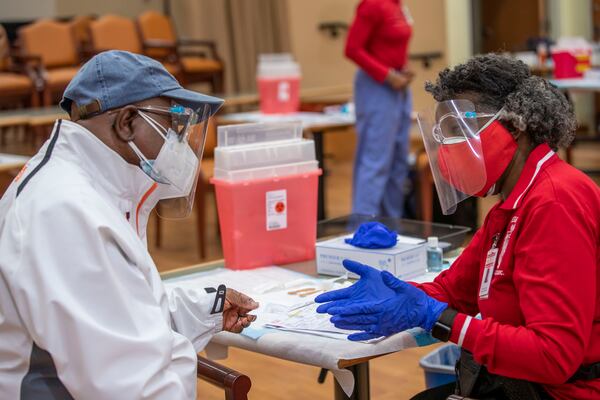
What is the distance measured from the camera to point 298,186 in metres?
2.50

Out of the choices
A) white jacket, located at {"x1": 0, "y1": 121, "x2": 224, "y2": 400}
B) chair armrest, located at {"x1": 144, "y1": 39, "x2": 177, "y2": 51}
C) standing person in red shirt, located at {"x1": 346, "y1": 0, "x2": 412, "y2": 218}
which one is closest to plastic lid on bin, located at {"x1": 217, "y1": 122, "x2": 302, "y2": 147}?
white jacket, located at {"x1": 0, "y1": 121, "x2": 224, "y2": 400}

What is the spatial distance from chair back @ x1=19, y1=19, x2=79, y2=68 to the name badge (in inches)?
253

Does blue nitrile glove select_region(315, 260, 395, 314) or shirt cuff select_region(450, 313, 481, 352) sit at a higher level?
blue nitrile glove select_region(315, 260, 395, 314)

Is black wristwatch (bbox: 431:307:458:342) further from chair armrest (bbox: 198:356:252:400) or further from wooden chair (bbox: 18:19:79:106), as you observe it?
wooden chair (bbox: 18:19:79:106)

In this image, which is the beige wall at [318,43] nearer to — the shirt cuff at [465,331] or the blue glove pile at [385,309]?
the blue glove pile at [385,309]

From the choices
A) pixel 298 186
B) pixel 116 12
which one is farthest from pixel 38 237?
pixel 116 12

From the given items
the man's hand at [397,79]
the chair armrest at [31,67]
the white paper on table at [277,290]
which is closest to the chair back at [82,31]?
the chair armrest at [31,67]

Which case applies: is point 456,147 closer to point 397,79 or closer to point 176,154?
point 176,154

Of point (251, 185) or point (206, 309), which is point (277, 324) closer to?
point (206, 309)

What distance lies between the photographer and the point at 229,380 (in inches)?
70.2

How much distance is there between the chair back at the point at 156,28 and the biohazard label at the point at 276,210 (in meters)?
5.88

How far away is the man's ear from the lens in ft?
5.31

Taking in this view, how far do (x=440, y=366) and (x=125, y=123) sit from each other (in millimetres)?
1318

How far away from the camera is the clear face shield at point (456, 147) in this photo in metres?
1.75
